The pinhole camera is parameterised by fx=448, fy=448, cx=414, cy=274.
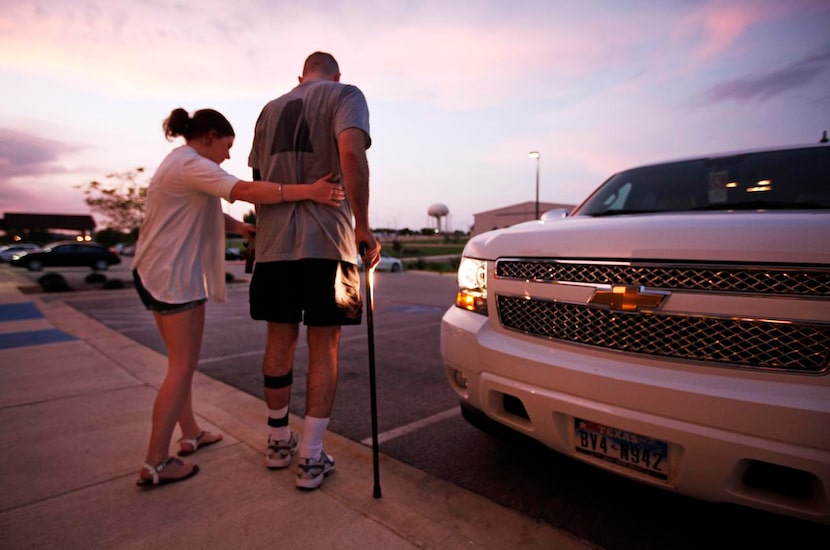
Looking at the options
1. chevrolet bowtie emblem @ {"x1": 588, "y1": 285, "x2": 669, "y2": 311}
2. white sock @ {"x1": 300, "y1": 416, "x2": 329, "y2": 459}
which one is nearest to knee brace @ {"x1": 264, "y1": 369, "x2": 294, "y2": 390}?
white sock @ {"x1": 300, "y1": 416, "x2": 329, "y2": 459}

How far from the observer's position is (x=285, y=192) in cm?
211

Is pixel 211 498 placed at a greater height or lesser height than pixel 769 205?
lesser

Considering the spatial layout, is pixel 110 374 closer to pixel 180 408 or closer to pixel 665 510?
pixel 180 408

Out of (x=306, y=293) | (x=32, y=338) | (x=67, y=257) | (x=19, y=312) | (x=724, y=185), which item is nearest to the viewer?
(x=306, y=293)

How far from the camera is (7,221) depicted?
78.6 m

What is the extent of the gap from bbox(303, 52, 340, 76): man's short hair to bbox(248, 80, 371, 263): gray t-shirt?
0.16m

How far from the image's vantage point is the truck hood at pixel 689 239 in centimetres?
139

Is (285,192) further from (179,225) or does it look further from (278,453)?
(278,453)

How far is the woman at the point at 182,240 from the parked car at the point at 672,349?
1.05 metres

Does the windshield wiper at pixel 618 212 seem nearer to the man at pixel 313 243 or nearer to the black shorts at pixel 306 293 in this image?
the man at pixel 313 243

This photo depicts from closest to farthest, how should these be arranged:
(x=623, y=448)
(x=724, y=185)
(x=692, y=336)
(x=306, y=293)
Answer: (x=692, y=336) < (x=623, y=448) < (x=306, y=293) < (x=724, y=185)

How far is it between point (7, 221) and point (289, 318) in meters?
105

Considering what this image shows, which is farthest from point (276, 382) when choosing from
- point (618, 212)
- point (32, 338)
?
point (32, 338)

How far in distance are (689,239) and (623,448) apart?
778 millimetres
